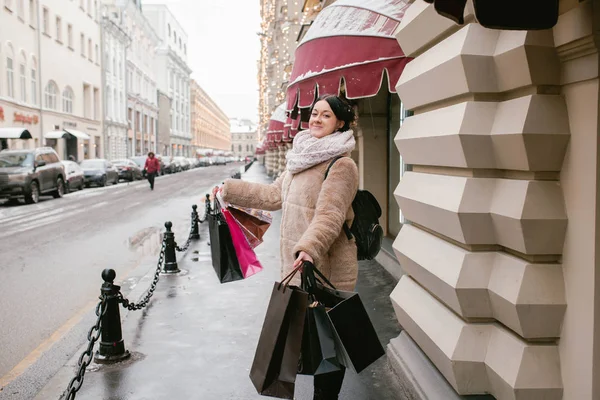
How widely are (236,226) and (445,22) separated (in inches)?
74.8

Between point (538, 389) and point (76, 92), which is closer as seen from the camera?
point (538, 389)

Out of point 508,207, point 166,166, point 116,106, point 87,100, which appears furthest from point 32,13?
point 508,207

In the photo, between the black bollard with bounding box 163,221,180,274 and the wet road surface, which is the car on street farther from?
the black bollard with bounding box 163,221,180,274

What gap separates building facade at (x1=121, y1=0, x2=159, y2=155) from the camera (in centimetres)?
6712

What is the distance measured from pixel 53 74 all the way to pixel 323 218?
135 feet

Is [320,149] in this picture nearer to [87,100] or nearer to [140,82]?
[87,100]

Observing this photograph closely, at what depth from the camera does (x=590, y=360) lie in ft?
8.91

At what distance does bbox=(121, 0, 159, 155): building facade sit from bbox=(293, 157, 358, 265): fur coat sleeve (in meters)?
64.9

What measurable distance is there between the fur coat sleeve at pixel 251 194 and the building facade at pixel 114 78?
53.0 m

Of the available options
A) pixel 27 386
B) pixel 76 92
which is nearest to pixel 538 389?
pixel 27 386

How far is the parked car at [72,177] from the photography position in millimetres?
26897

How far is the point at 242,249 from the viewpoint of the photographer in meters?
4.05

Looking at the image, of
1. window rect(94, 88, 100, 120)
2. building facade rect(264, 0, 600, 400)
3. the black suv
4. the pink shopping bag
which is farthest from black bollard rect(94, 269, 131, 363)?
window rect(94, 88, 100, 120)

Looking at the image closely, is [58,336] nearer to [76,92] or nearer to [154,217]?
[154,217]
